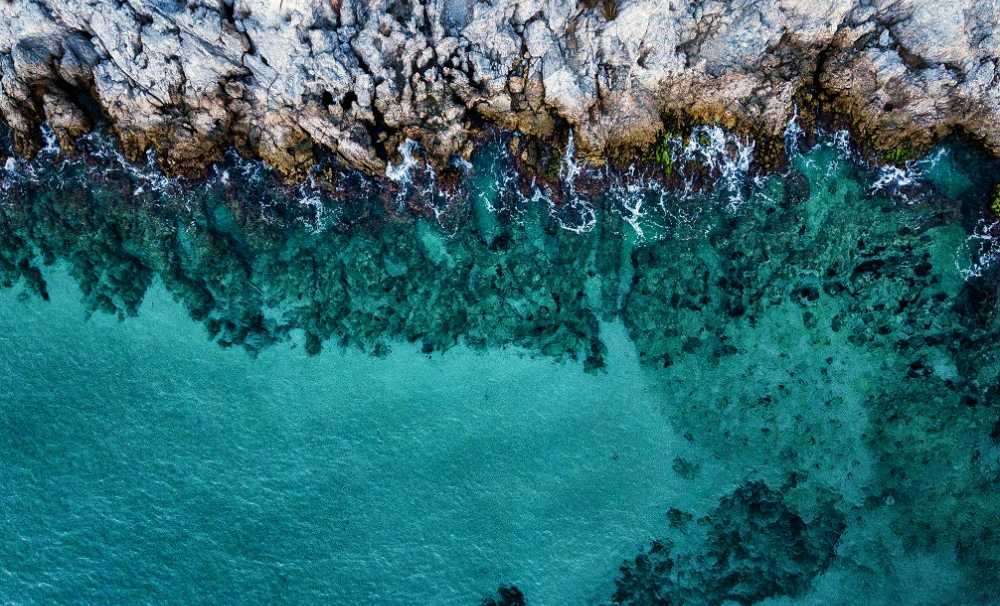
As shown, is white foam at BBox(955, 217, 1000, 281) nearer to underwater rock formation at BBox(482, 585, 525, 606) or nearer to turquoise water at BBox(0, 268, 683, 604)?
turquoise water at BBox(0, 268, 683, 604)

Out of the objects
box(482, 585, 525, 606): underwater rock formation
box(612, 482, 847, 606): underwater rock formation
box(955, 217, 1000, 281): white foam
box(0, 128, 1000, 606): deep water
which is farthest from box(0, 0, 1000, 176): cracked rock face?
box(482, 585, 525, 606): underwater rock formation

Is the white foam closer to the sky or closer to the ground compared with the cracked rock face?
closer to the ground

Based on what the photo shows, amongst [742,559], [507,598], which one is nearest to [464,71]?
[507,598]

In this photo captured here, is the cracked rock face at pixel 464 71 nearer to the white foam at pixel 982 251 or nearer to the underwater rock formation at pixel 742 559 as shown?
the white foam at pixel 982 251

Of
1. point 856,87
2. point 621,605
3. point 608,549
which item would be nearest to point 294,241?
point 608,549

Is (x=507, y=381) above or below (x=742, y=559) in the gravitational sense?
above

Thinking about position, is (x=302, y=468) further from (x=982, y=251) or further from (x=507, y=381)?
(x=982, y=251)
